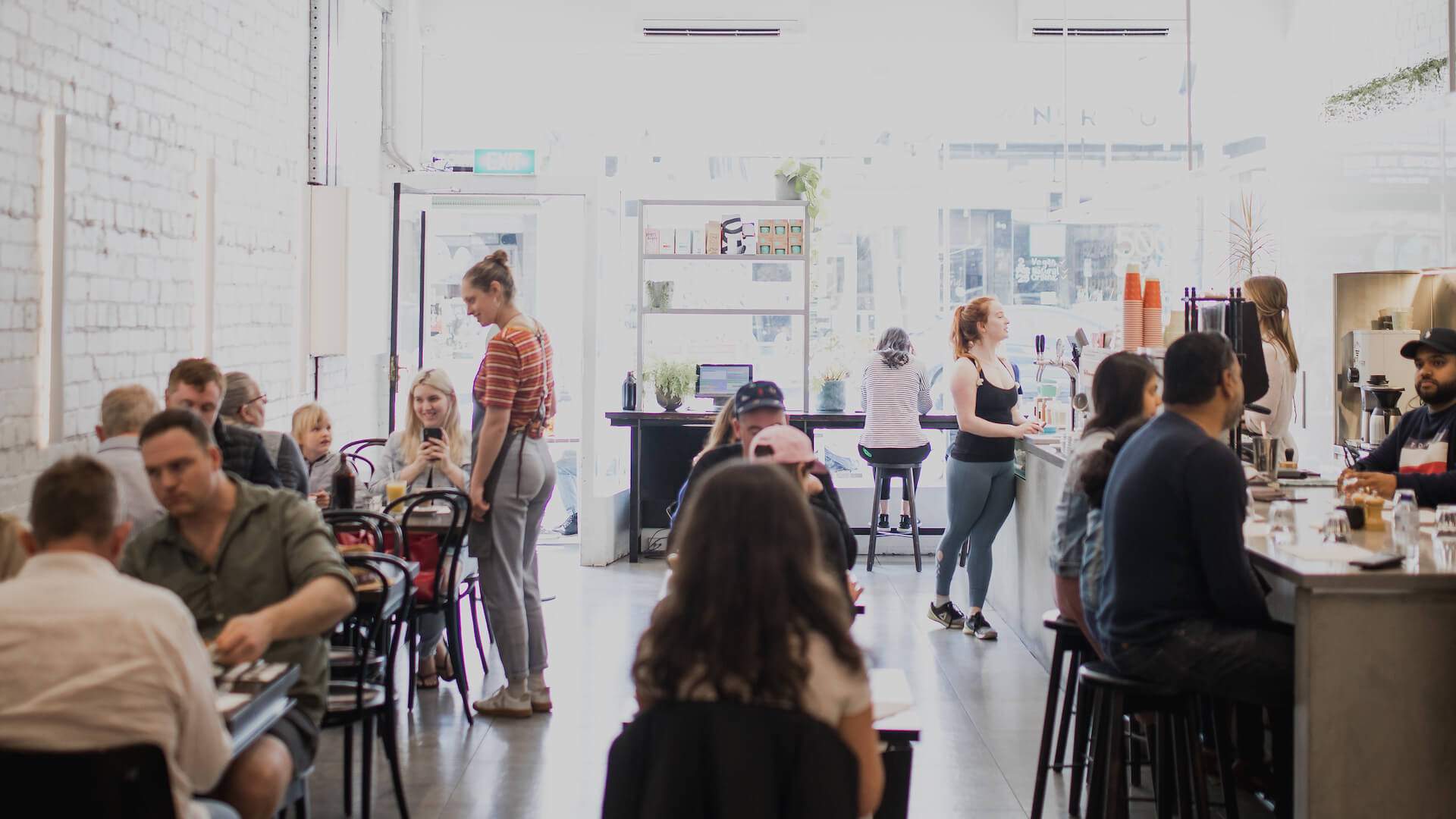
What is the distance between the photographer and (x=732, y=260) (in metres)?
8.92

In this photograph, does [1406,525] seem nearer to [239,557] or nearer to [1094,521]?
[1094,521]

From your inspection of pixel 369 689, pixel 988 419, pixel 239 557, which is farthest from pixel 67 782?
pixel 988 419

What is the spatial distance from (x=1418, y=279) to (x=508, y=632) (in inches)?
186

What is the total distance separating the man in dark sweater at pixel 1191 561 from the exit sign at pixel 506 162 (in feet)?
18.7

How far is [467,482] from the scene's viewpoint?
551cm

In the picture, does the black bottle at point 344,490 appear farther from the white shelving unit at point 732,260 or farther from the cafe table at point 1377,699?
the white shelving unit at point 732,260

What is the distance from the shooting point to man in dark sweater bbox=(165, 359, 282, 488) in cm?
438

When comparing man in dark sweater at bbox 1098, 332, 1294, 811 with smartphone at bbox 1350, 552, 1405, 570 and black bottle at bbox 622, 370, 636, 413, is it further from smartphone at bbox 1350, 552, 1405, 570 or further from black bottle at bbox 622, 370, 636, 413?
black bottle at bbox 622, 370, 636, 413

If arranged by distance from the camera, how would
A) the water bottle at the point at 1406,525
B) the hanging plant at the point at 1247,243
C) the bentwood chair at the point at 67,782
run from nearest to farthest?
the bentwood chair at the point at 67,782 < the water bottle at the point at 1406,525 < the hanging plant at the point at 1247,243

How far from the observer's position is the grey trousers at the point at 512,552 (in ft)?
16.5

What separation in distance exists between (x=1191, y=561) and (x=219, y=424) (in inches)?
125

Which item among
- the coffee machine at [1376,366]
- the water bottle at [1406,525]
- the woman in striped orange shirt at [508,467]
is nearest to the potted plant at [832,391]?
the coffee machine at [1376,366]

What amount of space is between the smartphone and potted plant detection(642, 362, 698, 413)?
220 inches

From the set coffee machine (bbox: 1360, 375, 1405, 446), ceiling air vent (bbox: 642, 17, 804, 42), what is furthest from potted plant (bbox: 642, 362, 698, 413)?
coffee machine (bbox: 1360, 375, 1405, 446)
